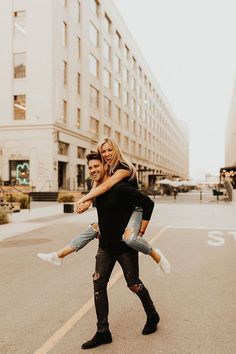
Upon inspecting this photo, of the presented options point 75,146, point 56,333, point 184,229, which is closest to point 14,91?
point 75,146

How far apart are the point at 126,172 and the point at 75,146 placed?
3577 centimetres

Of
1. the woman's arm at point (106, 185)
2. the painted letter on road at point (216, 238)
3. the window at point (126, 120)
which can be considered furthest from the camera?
the window at point (126, 120)

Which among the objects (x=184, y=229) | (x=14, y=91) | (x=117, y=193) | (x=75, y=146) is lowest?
(x=184, y=229)

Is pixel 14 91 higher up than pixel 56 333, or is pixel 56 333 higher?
pixel 14 91

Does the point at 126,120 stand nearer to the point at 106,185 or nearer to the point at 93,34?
the point at 93,34

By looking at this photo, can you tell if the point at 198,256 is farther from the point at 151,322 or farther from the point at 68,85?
the point at 68,85

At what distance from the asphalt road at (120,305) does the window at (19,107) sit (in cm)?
2816

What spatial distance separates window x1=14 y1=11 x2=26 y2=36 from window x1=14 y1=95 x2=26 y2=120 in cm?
592

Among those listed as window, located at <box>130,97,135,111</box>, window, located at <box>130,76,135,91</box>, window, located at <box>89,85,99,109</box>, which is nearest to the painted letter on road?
window, located at <box>89,85,99,109</box>

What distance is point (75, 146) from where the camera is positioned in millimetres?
39062

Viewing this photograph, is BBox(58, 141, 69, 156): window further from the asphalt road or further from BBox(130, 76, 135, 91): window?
BBox(130, 76, 135, 91): window

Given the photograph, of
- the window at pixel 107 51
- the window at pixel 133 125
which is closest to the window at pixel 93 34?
the window at pixel 107 51

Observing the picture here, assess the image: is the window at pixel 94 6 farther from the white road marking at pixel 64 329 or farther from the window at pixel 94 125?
the white road marking at pixel 64 329

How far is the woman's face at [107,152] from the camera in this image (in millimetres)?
3744
